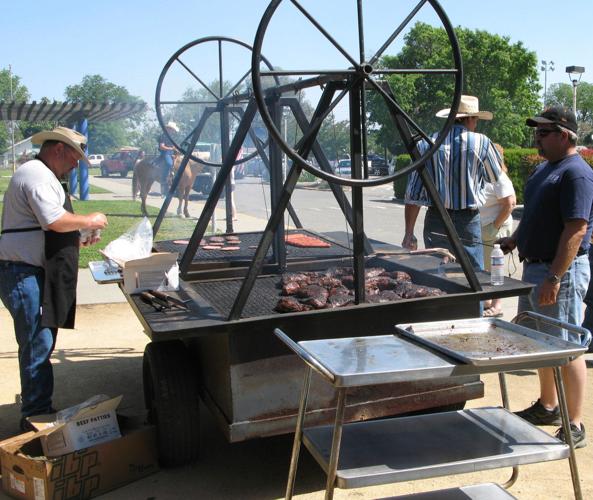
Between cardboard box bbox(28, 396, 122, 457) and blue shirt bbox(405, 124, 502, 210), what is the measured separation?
261cm

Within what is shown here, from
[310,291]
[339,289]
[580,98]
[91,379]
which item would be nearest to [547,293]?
[339,289]

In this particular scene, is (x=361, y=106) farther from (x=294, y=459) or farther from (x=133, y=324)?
(x=133, y=324)

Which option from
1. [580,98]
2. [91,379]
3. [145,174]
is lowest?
[91,379]

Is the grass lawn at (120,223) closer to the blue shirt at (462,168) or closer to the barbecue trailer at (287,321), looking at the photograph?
the blue shirt at (462,168)

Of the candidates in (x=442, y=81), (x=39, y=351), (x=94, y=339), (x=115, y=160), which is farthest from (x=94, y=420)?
(x=115, y=160)

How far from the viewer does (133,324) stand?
6758 millimetres

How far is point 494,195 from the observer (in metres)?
5.73

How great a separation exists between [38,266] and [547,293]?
8.85 feet

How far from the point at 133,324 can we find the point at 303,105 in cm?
300

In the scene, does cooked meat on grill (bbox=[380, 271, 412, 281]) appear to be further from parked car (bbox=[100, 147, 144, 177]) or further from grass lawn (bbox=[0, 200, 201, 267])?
parked car (bbox=[100, 147, 144, 177])

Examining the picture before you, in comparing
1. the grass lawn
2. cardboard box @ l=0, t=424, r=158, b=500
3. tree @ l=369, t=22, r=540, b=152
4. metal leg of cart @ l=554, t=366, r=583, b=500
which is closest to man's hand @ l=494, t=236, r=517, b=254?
metal leg of cart @ l=554, t=366, r=583, b=500

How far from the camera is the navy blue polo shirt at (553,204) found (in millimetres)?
3566

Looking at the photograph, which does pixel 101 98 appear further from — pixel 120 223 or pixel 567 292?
Result: pixel 567 292

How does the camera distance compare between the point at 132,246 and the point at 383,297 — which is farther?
the point at 132,246
